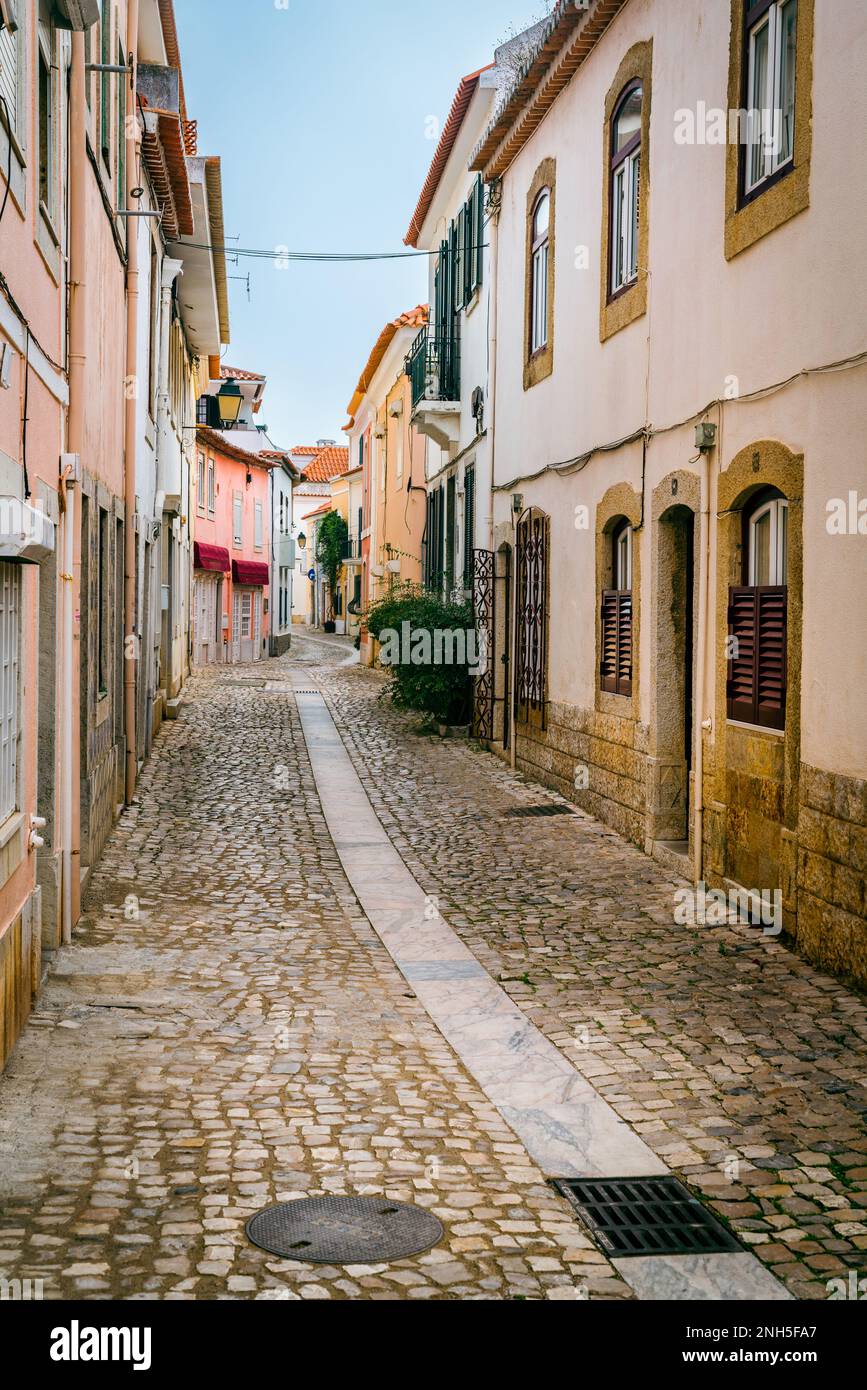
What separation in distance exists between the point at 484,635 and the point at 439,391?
4687 mm

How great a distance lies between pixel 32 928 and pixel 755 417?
205 inches

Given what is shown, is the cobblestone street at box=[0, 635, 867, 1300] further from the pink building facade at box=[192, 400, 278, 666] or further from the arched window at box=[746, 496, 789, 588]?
the pink building facade at box=[192, 400, 278, 666]

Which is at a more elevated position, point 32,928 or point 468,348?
point 468,348

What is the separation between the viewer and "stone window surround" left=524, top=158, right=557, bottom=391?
45.7 feet

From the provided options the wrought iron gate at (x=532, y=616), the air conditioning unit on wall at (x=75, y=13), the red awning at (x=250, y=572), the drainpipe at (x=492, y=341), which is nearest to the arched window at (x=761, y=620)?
the air conditioning unit on wall at (x=75, y=13)

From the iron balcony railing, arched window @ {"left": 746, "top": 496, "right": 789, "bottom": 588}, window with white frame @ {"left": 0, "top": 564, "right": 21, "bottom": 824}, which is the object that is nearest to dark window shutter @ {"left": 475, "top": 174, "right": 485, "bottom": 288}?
the iron balcony railing

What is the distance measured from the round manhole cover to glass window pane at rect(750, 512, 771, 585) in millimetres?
5292

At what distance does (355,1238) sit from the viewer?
13.7 feet

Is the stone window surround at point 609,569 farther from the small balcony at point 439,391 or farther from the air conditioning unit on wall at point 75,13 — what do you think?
the small balcony at point 439,391

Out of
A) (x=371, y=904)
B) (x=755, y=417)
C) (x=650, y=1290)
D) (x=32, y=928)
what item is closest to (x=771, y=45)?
(x=755, y=417)

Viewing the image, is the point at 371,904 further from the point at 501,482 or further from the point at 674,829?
the point at 501,482

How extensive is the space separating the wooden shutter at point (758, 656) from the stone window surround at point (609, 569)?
2.12 meters

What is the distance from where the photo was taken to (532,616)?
594 inches
